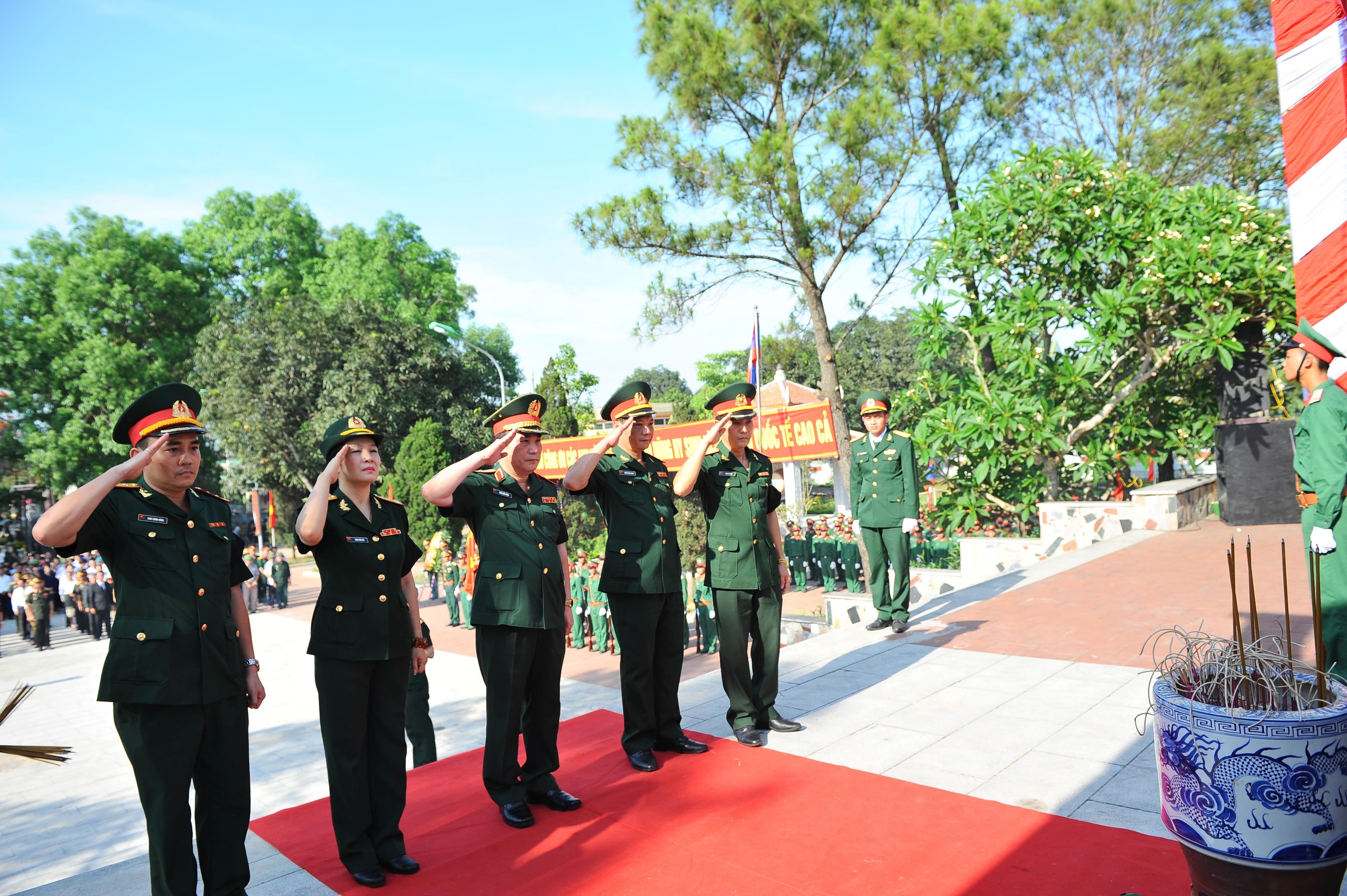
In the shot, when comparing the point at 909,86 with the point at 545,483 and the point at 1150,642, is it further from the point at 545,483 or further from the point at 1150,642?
the point at 545,483

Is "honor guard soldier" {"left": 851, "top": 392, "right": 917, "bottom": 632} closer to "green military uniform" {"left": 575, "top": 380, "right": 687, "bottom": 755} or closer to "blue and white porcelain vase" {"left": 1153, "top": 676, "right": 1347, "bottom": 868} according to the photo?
"green military uniform" {"left": 575, "top": 380, "right": 687, "bottom": 755}

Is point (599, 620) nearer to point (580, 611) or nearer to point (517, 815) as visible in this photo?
point (580, 611)

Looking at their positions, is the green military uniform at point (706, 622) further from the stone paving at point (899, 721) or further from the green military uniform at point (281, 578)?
the green military uniform at point (281, 578)

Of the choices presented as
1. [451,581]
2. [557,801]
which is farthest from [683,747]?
[451,581]

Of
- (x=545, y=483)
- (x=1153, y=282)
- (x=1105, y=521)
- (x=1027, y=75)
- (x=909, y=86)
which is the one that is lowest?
(x=1105, y=521)

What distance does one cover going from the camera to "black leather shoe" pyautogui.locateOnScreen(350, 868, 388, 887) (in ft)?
10.8

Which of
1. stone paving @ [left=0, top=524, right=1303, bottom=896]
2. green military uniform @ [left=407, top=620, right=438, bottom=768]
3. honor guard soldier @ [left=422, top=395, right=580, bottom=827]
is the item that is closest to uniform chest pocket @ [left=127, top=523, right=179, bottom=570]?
honor guard soldier @ [left=422, top=395, right=580, bottom=827]

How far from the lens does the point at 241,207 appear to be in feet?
117

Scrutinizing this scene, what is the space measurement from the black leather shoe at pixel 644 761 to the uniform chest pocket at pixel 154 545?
237 cm

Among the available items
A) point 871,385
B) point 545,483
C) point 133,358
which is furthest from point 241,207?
point 545,483

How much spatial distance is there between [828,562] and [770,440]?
7.73 feet

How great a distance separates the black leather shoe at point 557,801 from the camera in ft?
12.9

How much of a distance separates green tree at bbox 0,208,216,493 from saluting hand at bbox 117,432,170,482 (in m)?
30.1

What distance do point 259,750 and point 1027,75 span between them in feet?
52.4
